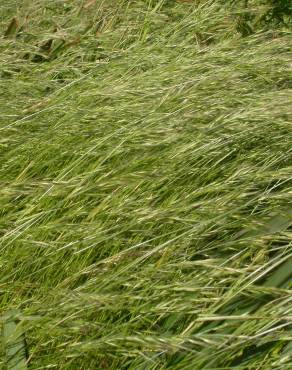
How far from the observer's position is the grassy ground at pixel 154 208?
150cm

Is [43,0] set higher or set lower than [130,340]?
higher

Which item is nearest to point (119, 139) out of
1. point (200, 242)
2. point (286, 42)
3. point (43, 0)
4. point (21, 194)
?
point (21, 194)

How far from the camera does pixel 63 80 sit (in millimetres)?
2754

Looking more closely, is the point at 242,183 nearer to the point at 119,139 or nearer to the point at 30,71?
the point at 119,139

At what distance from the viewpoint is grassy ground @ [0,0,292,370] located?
1497mm

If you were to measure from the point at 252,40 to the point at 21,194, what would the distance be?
3.32ft

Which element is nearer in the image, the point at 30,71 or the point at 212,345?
the point at 212,345

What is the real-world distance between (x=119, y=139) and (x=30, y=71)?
0.84 m

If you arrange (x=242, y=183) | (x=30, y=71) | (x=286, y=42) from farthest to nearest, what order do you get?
(x=30, y=71) → (x=286, y=42) → (x=242, y=183)

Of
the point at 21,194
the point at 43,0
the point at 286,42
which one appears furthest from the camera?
the point at 43,0

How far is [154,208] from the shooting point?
1797 millimetres

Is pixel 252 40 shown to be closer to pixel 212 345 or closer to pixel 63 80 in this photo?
pixel 63 80

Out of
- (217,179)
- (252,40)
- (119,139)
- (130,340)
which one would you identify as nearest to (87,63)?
(252,40)

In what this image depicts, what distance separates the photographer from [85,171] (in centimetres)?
201
